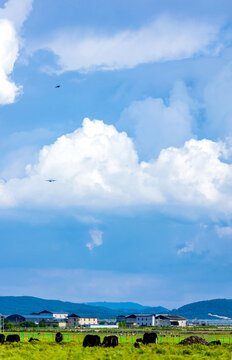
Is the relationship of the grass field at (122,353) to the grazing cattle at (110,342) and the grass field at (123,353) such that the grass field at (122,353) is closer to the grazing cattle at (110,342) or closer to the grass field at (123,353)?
the grass field at (123,353)

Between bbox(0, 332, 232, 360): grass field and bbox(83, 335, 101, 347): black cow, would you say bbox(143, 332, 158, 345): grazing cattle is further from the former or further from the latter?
bbox(83, 335, 101, 347): black cow

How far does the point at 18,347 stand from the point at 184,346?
62.1 feet

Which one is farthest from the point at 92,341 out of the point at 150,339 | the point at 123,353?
the point at 123,353

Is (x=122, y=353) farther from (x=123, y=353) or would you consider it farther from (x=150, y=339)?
(x=150, y=339)

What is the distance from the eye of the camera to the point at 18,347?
59.3 metres

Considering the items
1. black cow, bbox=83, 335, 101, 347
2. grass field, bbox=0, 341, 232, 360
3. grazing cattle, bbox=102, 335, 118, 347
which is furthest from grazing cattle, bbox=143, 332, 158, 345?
black cow, bbox=83, 335, 101, 347

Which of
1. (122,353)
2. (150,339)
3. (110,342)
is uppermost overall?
(150,339)

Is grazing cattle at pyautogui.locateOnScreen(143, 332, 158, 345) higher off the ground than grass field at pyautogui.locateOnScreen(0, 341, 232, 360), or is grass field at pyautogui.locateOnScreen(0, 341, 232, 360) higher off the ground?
grazing cattle at pyautogui.locateOnScreen(143, 332, 158, 345)

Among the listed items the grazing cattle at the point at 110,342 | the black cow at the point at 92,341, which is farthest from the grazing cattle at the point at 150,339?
the black cow at the point at 92,341

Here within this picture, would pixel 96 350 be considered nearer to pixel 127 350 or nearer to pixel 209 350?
pixel 127 350

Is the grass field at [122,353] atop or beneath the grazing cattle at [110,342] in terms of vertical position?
beneath

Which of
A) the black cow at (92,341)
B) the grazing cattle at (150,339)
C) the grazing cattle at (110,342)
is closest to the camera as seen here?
the grazing cattle at (110,342)

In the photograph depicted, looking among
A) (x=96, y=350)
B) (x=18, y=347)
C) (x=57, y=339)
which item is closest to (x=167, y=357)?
(x=96, y=350)

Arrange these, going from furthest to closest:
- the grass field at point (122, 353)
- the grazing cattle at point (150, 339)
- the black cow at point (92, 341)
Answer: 1. the grazing cattle at point (150, 339)
2. the black cow at point (92, 341)
3. the grass field at point (122, 353)
